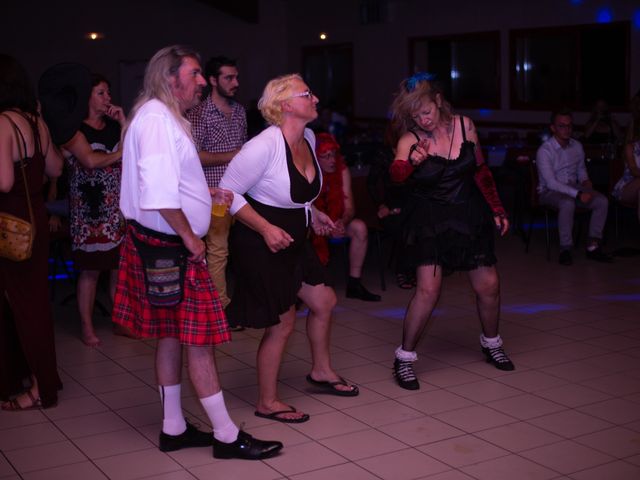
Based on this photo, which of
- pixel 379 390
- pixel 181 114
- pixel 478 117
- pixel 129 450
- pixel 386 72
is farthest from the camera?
pixel 386 72

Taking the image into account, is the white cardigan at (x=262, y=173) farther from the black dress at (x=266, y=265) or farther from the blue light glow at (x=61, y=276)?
the blue light glow at (x=61, y=276)

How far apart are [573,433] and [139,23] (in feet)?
44.1

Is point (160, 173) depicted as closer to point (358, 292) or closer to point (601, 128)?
point (358, 292)

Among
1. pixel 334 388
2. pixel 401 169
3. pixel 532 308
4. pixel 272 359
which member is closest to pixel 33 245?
pixel 272 359

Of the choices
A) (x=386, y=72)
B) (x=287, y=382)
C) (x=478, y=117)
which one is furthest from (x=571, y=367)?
(x=386, y=72)

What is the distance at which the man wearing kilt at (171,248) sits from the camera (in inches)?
137

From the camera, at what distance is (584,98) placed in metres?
12.7

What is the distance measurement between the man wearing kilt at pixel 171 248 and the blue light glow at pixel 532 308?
2.93 metres

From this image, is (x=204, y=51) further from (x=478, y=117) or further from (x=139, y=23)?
(x=478, y=117)

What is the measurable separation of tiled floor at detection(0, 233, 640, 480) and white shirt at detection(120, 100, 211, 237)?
989mm

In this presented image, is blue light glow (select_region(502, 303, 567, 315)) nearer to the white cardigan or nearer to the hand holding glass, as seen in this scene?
the white cardigan

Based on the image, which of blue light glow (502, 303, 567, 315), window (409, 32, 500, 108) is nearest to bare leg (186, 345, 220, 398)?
blue light glow (502, 303, 567, 315)


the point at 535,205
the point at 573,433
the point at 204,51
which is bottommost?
the point at 573,433

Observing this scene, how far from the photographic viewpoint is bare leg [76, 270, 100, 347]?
568cm
